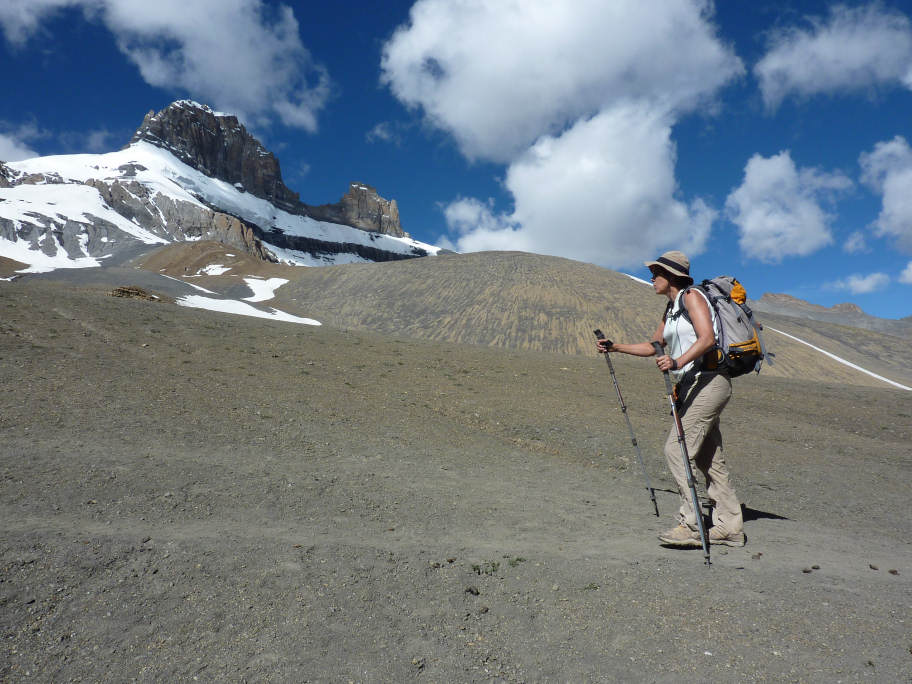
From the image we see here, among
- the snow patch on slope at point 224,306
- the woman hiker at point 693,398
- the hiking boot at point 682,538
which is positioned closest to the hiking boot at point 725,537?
the woman hiker at point 693,398

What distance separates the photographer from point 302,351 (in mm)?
15172

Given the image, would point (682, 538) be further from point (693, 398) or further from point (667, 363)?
point (667, 363)

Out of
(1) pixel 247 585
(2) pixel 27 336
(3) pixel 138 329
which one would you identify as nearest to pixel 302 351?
(3) pixel 138 329

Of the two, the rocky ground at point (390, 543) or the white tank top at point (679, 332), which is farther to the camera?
the white tank top at point (679, 332)

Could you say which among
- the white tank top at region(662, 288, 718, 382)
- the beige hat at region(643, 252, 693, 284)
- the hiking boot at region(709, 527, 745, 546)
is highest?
the beige hat at region(643, 252, 693, 284)

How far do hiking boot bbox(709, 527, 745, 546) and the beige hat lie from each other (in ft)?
7.98

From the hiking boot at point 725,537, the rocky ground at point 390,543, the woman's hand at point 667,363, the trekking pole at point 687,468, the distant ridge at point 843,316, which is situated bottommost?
the rocky ground at point 390,543

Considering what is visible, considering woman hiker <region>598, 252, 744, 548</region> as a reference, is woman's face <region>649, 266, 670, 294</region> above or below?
above

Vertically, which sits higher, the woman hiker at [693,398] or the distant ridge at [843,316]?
the distant ridge at [843,316]

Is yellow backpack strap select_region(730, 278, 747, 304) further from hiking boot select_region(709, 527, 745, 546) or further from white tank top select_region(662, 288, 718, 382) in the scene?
hiking boot select_region(709, 527, 745, 546)

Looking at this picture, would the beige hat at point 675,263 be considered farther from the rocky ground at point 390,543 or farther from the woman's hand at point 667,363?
the rocky ground at point 390,543

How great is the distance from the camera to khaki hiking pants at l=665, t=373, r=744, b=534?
4.86 meters

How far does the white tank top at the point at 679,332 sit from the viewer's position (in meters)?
4.88


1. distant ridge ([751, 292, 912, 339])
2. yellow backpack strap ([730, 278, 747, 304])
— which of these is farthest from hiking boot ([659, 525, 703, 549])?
distant ridge ([751, 292, 912, 339])
